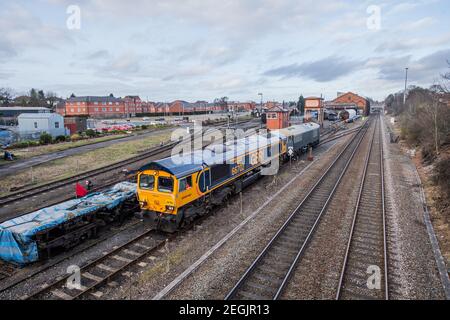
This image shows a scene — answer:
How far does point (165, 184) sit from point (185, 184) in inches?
34.1

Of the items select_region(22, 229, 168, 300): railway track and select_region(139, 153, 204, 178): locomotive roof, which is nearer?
select_region(22, 229, 168, 300): railway track

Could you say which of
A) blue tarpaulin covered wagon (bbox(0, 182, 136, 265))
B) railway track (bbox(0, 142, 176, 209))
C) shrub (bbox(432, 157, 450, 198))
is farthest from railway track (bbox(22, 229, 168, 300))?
shrub (bbox(432, 157, 450, 198))

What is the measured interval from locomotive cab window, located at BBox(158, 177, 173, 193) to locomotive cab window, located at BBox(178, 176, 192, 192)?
417 mm

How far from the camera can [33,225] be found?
10422 millimetres

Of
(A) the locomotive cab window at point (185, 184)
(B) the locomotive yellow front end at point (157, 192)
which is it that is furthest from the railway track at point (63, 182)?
(A) the locomotive cab window at point (185, 184)

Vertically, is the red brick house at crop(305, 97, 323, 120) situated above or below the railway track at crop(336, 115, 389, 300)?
above

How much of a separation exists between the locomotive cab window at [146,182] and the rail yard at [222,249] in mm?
50

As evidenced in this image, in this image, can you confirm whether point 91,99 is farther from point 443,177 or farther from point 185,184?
point 443,177

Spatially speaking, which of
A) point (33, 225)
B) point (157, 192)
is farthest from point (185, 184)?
point (33, 225)

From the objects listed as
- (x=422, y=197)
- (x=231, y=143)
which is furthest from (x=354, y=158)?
(x=231, y=143)

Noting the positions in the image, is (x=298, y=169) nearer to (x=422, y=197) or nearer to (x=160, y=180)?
(x=422, y=197)

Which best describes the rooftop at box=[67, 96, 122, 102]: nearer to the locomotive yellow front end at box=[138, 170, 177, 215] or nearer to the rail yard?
the rail yard

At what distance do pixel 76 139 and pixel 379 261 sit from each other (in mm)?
41215

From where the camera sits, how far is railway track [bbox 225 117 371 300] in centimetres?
892
